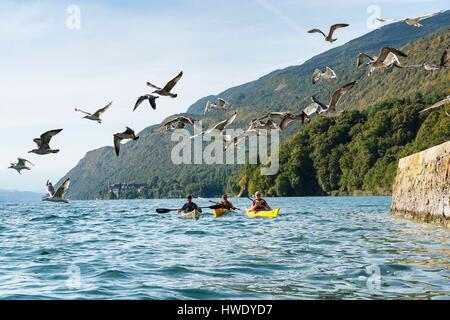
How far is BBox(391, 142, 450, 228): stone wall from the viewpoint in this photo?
28.6 meters

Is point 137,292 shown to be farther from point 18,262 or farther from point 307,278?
point 18,262

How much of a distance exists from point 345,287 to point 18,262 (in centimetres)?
1059

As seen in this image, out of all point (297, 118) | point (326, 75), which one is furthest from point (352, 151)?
point (297, 118)

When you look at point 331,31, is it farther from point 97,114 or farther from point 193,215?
point 193,215

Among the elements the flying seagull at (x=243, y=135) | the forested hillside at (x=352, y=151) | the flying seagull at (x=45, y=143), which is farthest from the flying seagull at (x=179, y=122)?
the forested hillside at (x=352, y=151)

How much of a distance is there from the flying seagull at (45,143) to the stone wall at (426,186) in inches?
666

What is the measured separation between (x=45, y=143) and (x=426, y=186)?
2024cm

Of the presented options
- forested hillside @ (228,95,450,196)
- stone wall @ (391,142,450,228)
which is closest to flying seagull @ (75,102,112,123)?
stone wall @ (391,142,450,228)

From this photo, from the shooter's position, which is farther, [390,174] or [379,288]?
[390,174]

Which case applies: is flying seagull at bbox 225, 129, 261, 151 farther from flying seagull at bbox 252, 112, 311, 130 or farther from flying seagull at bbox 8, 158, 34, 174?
flying seagull at bbox 8, 158, 34, 174

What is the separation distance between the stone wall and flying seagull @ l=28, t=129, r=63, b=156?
1691 cm

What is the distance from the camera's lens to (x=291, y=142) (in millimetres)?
143375
